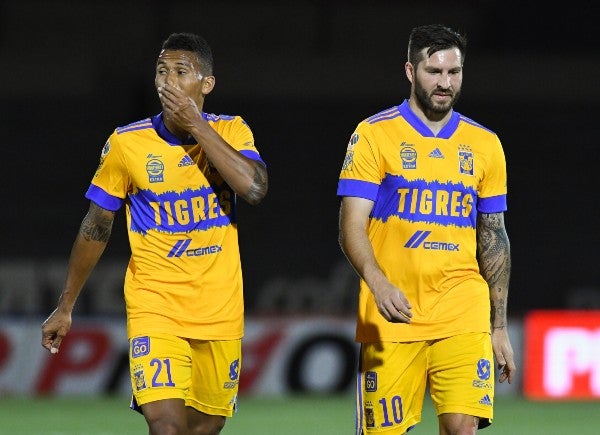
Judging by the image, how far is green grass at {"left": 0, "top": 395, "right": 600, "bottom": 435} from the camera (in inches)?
374

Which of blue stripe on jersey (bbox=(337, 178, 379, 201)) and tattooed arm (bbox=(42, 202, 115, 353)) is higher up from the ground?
blue stripe on jersey (bbox=(337, 178, 379, 201))

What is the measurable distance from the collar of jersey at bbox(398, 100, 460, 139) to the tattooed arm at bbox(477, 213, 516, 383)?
355 millimetres

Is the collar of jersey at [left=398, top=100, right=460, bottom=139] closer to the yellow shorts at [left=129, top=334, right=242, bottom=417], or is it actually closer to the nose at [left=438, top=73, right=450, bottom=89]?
the nose at [left=438, top=73, right=450, bottom=89]

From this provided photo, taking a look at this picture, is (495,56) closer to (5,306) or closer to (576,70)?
(576,70)

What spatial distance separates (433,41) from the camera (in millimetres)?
5031

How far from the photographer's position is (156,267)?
5.28 metres

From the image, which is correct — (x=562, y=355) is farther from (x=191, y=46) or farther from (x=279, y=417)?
(x=191, y=46)

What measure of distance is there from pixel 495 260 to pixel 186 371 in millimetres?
1296

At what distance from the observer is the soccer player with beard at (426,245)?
197 inches

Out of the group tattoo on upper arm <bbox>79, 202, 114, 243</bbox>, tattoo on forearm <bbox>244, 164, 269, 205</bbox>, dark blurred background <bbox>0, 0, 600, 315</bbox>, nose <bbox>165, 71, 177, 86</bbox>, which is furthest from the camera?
dark blurred background <bbox>0, 0, 600, 315</bbox>

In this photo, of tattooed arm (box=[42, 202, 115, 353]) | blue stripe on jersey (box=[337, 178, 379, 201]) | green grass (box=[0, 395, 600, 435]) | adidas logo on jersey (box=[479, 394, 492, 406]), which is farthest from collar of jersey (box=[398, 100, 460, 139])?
green grass (box=[0, 395, 600, 435])

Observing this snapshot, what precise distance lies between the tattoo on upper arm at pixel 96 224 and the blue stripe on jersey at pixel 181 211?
18 centimetres

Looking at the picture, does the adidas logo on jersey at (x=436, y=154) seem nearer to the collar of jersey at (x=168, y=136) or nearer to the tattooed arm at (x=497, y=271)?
the tattooed arm at (x=497, y=271)

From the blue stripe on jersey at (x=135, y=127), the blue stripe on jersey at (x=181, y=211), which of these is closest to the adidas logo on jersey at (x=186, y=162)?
the blue stripe on jersey at (x=181, y=211)
